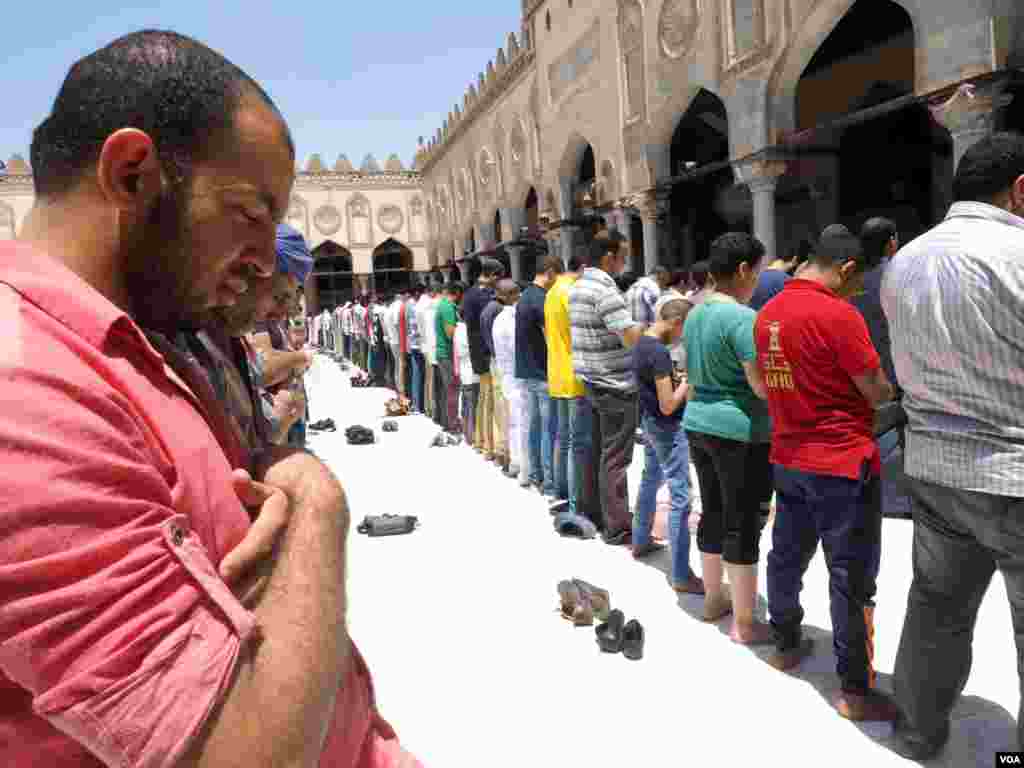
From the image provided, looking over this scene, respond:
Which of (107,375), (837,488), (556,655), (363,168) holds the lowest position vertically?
(556,655)

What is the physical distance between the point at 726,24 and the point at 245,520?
34.8ft

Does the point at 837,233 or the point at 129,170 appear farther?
the point at 837,233

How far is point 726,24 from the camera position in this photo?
31.2 feet

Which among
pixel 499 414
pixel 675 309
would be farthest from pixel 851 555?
pixel 499 414

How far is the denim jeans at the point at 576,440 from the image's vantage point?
15.4 ft

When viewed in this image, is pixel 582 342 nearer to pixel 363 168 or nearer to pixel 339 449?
pixel 339 449

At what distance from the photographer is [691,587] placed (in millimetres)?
3668

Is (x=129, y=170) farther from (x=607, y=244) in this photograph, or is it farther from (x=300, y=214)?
(x=300, y=214)

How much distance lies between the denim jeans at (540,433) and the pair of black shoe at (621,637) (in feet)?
7.64

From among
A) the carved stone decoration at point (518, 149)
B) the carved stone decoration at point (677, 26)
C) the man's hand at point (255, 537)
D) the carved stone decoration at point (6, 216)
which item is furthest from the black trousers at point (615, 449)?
the carved stone decoration at point (6, 216)

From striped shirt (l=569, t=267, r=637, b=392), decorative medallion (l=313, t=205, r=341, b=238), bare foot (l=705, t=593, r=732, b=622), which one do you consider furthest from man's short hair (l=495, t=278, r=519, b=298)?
decorative medallion (l=313, t=205, r=341, b=238)

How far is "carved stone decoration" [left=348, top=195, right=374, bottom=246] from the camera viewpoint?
101 ft

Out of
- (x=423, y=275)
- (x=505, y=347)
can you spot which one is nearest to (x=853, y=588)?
(x=505, y=347)

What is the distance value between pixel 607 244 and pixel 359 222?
1112 inches
